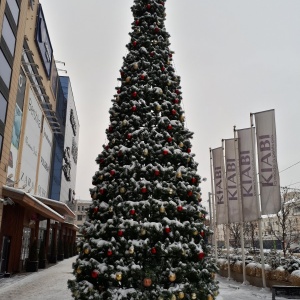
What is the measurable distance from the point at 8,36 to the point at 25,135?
764cm

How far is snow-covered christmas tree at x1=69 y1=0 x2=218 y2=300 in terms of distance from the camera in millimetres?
6414

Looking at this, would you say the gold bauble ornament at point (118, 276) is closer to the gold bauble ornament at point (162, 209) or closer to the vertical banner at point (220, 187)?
the gold bauble ornament at point (162, 209)

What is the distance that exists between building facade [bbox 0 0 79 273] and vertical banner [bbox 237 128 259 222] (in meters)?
9.43

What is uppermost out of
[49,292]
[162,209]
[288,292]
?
[162,209]

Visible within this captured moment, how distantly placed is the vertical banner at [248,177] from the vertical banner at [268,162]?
1.14 metres

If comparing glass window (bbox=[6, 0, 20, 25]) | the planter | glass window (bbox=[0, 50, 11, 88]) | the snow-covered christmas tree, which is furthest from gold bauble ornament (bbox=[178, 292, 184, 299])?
the planter

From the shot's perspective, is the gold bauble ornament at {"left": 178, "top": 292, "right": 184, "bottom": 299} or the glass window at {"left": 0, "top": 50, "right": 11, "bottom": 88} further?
A: the glass window at {"left": 0, "top": 50, "right": 11, "bottom": 88}

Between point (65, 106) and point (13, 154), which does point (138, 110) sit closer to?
point (13, 154)

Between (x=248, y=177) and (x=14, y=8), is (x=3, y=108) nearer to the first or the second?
(x=14, y=8)

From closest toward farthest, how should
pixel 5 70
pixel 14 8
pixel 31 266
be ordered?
1. pixel 5 70
2. pixel 14 8
3. pixel 31 266

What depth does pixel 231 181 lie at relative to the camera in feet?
57.4

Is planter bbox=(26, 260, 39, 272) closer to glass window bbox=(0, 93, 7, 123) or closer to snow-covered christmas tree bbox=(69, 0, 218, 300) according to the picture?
glass window bbox=(0, 93, 7, 123)

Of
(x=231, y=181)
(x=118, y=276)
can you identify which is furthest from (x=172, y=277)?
(x=231, y=181)

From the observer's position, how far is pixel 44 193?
106 feet
